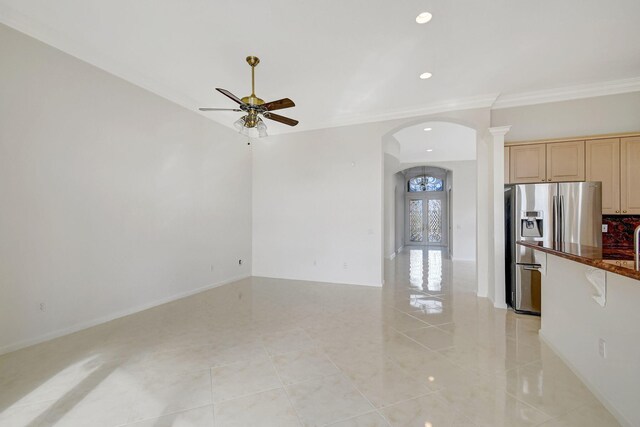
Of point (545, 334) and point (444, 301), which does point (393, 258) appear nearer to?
point (444, 301)

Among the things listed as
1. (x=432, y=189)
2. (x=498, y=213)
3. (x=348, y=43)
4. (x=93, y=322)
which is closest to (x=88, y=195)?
(x=93, y=322)

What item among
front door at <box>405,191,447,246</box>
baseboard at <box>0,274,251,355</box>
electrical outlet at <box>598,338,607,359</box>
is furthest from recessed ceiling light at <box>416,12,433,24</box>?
front door at <box>405,191,447,246</box>

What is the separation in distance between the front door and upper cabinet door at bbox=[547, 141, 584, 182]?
24.1 ft

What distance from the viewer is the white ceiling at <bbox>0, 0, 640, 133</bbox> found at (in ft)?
8.35

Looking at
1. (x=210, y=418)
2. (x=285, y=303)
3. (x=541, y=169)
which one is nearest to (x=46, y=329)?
(x=210, y=418)

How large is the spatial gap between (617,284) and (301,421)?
230 cm

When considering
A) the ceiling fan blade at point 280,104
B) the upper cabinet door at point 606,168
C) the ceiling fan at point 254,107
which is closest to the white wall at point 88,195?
the ceiling fan at point 254,107

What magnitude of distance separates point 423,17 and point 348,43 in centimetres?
80

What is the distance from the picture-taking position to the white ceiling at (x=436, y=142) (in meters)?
6.10

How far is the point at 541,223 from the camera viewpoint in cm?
372

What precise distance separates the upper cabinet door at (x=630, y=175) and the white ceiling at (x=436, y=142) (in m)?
2.63

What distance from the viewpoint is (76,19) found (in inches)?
107

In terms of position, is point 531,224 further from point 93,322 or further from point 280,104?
point 93,322

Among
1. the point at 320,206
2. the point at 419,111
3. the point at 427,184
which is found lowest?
the point at 320,206
